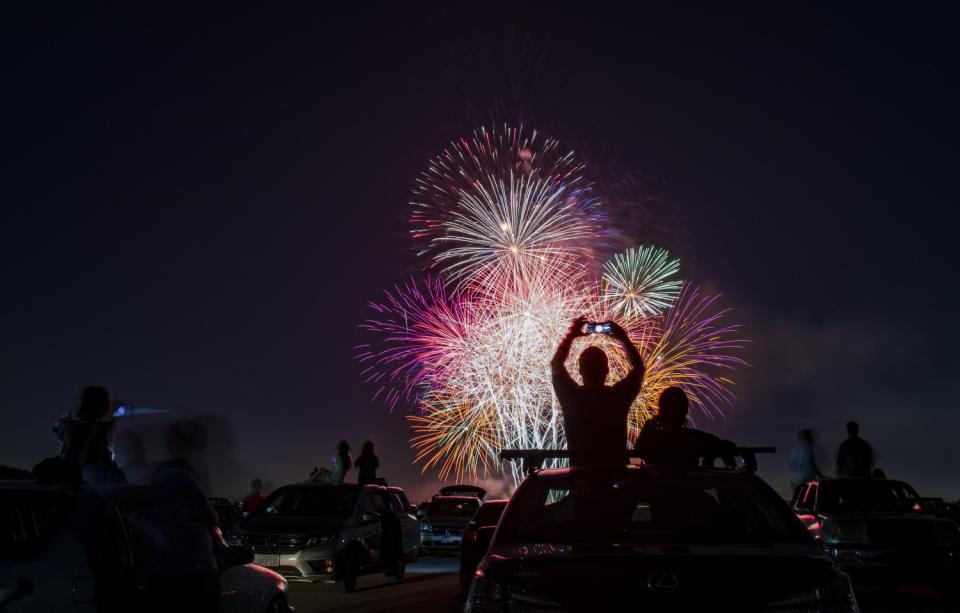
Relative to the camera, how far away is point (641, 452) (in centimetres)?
591

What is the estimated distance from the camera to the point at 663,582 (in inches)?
163

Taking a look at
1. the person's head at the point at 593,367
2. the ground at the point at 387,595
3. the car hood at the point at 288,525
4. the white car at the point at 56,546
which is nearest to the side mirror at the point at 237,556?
the white car at the point at 56,546

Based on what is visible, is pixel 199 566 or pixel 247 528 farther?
pixel 247 528

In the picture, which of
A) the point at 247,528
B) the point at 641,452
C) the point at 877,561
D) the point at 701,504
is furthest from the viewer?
the point at 247,528

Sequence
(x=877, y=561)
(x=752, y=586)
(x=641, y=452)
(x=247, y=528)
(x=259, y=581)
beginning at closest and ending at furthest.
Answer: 1. (x=752, y=586)
2. (x=641, y=452)
3. (x=259, y=581)
4. (x=877, y=561)
5. (x=247, y=528)

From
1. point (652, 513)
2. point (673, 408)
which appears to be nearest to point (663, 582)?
point (652, 513)

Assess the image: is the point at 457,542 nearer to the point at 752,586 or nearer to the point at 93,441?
the point at 93,441

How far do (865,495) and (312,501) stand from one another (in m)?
8.41

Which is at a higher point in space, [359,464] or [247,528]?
[359,464]

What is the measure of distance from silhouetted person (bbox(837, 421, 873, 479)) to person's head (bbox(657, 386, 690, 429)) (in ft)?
35.9

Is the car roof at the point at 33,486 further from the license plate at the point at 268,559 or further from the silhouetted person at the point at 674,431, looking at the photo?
the license plate at the point at 268,559

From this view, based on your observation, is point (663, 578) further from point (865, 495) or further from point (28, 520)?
point (865, 495)

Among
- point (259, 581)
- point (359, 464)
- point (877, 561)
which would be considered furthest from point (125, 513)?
point (359, 464)

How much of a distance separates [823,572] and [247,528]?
1273 cm
